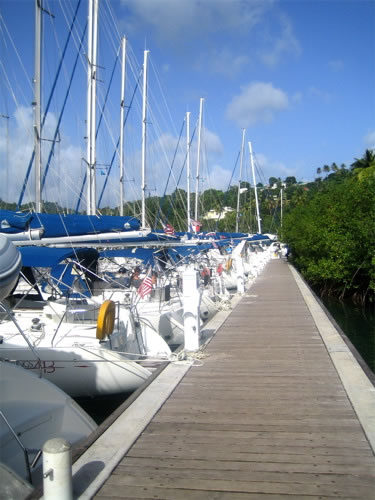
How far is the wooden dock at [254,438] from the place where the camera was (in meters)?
4.13

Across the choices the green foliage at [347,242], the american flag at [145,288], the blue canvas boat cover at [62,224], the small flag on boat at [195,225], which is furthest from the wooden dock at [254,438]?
the small flag on boat at [195,225]

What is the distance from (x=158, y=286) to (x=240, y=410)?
350 inches

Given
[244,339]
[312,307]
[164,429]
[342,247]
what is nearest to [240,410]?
[164,429]

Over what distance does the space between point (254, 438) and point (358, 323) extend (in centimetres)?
1947

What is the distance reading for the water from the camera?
17.9 meters

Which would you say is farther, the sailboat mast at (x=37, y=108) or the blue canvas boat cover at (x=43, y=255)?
the sailboat mast at (x=37, y=108)

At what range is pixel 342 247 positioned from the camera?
26.6 meters

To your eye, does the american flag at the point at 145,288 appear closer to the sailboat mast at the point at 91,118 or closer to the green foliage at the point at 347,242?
the sailboat mast at the point at 91,118

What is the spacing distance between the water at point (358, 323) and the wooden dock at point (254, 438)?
27.2 feet

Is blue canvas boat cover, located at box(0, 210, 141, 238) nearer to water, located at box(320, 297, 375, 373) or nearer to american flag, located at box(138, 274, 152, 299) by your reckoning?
american flag, located at box(138, 274, 152, 299)

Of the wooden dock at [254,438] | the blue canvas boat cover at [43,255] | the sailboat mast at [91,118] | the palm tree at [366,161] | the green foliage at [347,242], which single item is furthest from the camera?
the palm tree at [366,161]

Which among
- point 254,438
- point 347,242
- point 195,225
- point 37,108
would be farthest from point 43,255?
point 195,225

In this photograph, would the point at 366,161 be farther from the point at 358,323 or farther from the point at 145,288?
the point at 145,288

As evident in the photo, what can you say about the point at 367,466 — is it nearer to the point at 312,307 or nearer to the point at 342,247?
the point at 312,307
